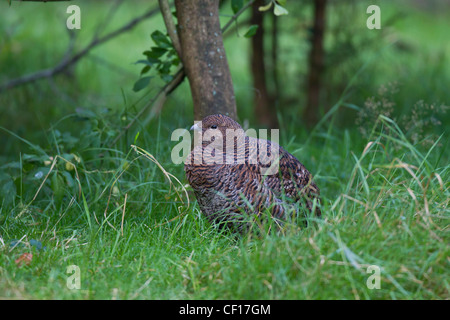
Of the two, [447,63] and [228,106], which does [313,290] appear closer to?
[228,106]

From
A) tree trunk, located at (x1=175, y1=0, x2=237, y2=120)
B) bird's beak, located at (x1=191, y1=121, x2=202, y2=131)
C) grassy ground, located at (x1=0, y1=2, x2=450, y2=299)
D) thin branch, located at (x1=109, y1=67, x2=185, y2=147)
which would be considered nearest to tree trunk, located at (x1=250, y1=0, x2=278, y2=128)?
grassy ground, located at (x1=0, y1=2, x2=450, y2=299)

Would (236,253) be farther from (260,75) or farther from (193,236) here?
(260,75)

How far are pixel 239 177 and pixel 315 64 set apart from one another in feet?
10.0

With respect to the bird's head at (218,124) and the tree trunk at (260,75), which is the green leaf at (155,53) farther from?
the tree trunk at (260,75)

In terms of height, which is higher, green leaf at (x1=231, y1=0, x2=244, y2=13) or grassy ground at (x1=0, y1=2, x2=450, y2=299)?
green leaf at (x1=231, y1=0, x2=244, y2=13)

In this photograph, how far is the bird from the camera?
316 cm

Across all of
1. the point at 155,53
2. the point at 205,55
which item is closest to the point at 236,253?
the point at 205,55

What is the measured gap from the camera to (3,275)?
2668 millimetres

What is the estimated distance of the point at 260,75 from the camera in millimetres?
5879

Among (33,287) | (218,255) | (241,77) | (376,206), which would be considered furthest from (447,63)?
(33,287)

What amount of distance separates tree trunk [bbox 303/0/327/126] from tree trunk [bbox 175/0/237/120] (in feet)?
7.14

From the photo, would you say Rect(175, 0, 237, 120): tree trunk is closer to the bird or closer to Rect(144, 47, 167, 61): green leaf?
Rect(144, 47, 167, 61): green leaf

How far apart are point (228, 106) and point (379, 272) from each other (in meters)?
1.72

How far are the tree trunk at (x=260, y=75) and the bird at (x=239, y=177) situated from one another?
2.25 meters
